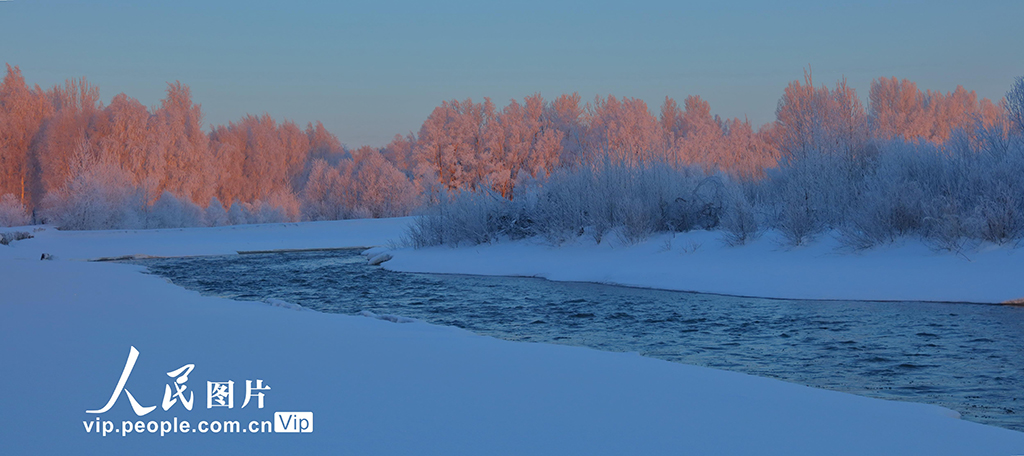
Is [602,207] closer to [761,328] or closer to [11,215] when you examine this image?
[761,328]

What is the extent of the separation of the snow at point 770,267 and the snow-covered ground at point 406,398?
5233mm

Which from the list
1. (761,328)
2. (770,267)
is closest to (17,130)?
(770,267)

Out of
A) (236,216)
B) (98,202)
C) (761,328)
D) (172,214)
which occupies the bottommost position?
(761,328)

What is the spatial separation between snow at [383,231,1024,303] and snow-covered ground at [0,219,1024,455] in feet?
17.2

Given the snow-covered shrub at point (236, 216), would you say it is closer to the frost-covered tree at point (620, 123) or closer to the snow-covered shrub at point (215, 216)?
the snow-covered shrub at point (215, 216)

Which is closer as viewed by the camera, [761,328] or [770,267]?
[761,328]

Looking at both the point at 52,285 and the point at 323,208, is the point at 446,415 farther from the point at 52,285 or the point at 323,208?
the point at 323,208

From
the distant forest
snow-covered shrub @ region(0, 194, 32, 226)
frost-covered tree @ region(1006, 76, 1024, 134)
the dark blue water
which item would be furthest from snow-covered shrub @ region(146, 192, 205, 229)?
frost-covered tree @ region(1006, 76, 1024, 134)

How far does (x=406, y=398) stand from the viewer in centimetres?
319

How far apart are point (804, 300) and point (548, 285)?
4009 millimetres

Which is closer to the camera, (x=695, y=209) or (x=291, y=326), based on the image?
(x=291, y=326)

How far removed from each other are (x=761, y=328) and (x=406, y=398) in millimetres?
4332

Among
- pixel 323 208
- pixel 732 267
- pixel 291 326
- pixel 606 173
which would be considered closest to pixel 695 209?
pixel 606 173

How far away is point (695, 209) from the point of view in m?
14.2
